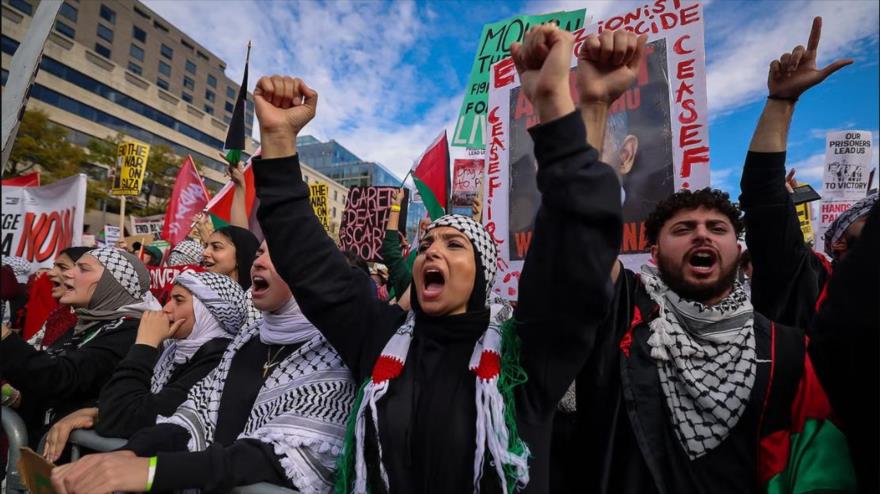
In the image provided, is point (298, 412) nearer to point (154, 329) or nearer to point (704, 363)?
point (154, 329)

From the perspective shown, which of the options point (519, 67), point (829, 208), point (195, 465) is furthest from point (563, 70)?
point (829, 208)

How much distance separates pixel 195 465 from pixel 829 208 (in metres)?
7.00

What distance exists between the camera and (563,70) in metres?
1.42

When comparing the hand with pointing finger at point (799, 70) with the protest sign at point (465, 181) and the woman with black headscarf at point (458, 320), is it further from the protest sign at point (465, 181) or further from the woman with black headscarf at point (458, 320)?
the protest sign at point (465, 181)

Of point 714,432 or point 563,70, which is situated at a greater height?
point 563,70

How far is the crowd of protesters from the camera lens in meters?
1.41

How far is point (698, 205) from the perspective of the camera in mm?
2068

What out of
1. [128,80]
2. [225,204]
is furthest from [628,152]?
[128,80]

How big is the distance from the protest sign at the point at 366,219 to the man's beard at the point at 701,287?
409 cm

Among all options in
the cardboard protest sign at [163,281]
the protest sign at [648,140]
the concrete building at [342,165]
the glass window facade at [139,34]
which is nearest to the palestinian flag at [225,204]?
the cardboard protest sign at [163,281]

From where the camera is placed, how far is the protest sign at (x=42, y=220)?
5.68 meters

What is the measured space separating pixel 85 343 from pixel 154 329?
2.36 ft

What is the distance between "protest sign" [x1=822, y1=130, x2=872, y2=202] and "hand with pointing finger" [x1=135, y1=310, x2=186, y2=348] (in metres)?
6.98

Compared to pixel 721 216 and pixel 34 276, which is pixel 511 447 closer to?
pixel 721 216
